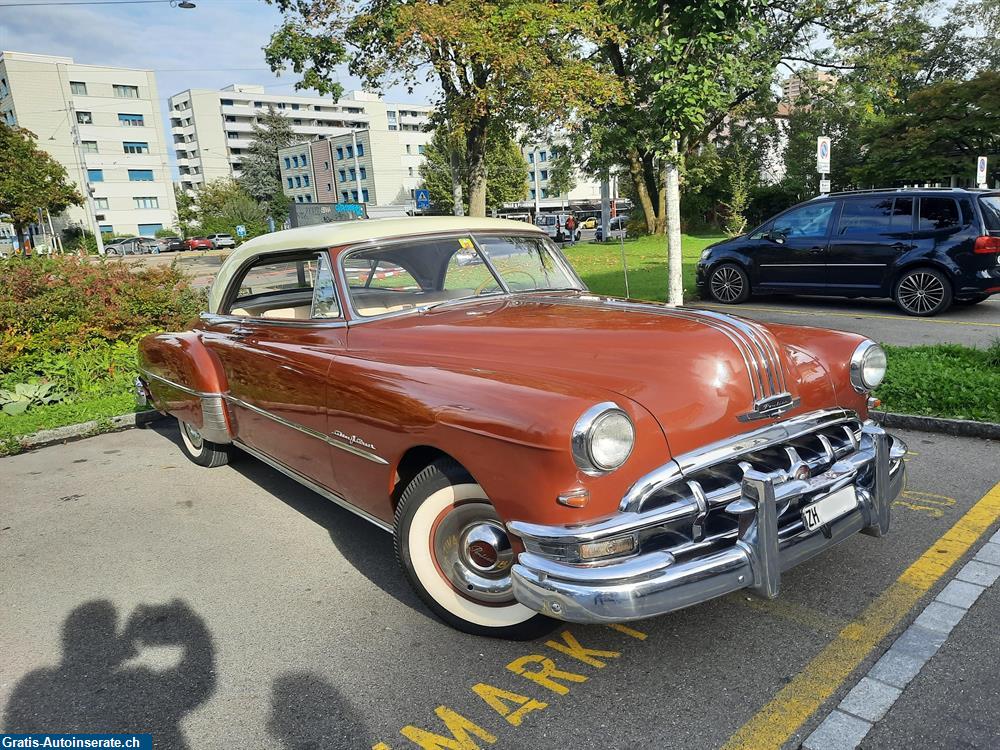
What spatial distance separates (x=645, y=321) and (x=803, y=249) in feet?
27.2

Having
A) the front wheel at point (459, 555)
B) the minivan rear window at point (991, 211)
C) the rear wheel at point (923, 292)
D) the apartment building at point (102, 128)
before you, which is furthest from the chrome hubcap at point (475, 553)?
the apartment building at point (102, 128)

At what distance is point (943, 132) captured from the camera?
3156 centimetres

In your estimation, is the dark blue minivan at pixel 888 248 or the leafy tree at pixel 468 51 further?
the leafy tree at pixel 468 51

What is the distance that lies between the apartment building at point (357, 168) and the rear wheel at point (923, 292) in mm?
63361

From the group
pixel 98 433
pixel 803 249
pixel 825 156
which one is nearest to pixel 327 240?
pixel 98 433

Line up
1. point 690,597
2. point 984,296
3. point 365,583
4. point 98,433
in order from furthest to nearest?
point 984,296, point 98,433, point 365,583, point 690,597

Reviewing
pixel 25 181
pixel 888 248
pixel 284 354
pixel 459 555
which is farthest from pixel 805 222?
pixel 25 181

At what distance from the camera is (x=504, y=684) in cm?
255

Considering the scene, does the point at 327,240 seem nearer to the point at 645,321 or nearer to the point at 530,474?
the point at 645,321

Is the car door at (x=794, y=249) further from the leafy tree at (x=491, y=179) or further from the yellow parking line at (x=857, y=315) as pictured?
the leafy tree at (x=491, y=179)

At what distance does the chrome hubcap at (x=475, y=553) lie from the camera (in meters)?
2.67

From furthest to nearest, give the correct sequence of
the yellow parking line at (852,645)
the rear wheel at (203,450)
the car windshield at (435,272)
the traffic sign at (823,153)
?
the traffic sign at (823,153) → the rear wheel at (203,450) → the car windshield at (435,272) → the yellow parking line at (852,645)

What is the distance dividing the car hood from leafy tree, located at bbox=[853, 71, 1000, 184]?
114 ft

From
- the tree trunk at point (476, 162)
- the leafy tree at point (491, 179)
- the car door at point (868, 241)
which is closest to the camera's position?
the car door at point (868, 241)
